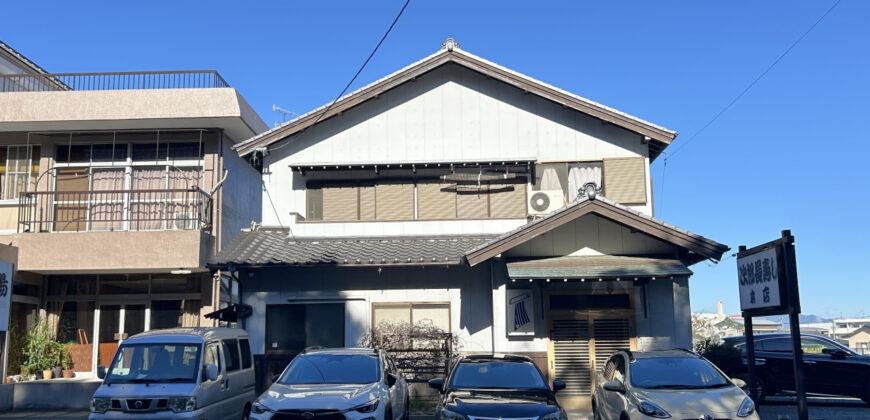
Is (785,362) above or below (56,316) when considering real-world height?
below

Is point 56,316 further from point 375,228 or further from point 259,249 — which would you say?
point 375,228

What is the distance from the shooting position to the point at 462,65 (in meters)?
Result: 18.9

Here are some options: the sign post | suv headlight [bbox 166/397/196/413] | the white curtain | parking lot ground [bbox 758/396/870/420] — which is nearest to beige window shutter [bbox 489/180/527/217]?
the white curtain

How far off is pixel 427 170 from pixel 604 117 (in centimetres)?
468

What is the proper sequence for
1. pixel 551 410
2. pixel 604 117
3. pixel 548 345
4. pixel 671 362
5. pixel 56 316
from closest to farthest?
pixel 551 410 < pixel 671 362 < pixel 548 345 < pixel 604 117 < pixel 56 316

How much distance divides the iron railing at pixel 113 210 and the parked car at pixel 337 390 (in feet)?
31.3

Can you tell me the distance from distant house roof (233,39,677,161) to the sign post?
18.9 feet

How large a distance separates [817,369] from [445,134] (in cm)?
1039

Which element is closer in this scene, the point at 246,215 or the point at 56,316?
the point at 56,316

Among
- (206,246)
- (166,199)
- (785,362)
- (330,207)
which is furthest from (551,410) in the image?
(166,199)

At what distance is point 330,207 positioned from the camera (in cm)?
1873

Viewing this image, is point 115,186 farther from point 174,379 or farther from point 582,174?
point 582,174

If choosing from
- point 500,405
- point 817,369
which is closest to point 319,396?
point 500,405

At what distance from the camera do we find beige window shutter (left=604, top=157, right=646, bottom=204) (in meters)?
18.1
